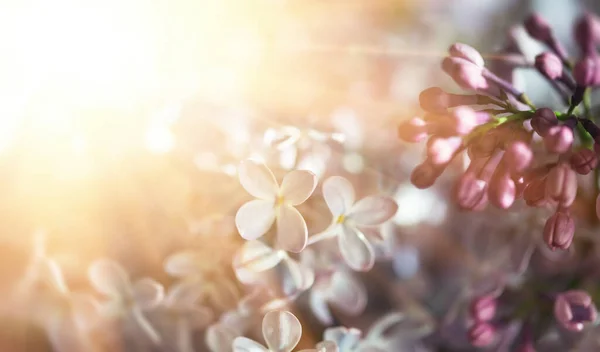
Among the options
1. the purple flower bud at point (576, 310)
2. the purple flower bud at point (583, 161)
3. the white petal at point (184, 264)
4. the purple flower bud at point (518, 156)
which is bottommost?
the purple flower bud at point (576, 310)

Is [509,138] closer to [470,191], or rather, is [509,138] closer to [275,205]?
[470,191]

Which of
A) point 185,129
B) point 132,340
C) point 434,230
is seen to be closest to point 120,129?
point 185,129

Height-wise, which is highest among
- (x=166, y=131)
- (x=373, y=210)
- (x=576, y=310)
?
(x=166, y=131)

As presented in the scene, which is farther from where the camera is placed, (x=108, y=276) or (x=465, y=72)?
(x=108, y=276)

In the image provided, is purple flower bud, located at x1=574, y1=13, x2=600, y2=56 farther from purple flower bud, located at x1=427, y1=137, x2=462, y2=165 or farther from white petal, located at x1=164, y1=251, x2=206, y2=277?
white petal, located at x1=164, y1=251, x2=206, y2=277

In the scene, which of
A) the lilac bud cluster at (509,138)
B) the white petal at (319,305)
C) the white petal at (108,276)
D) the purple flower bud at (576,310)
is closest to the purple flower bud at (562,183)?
the lilac bud cluster at (509,138)

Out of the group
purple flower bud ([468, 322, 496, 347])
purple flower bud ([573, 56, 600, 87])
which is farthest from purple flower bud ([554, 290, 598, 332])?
purple flower bud ([573, 56, 600, 87])

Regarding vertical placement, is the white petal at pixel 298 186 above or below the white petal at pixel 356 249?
above

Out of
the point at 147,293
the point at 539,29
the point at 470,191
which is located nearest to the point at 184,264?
the point at 147,293

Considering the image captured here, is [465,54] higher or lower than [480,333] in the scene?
higher

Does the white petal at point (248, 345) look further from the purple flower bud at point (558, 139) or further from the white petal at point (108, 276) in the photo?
the purple flower bud at point (558, 139)
